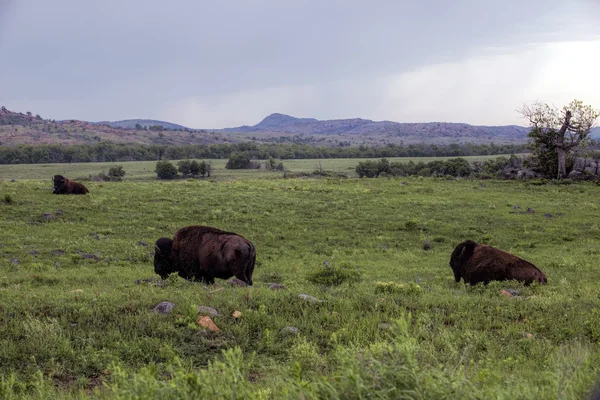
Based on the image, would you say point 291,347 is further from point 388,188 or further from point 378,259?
point 388,188

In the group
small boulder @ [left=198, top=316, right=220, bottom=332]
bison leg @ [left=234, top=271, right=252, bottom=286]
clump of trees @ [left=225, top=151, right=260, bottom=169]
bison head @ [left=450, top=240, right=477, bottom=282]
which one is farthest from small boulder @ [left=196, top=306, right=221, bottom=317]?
clump of trees @ [left=225, top=151, right=260, bottom=169]

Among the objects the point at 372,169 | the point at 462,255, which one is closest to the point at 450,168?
the point at 372,169

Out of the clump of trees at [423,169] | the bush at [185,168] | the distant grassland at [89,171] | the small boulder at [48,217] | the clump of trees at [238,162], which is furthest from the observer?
the clump of trees at [238,162]

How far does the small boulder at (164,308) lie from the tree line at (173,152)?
263 feet

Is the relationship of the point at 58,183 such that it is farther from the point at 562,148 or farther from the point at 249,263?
the point at 562,148

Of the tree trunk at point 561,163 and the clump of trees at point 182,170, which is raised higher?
the tree trunk at point 561,163

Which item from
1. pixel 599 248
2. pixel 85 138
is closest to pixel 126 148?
pixel 85 138

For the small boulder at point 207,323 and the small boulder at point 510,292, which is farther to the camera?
the small boulder at point 510,292

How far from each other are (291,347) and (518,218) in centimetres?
2271

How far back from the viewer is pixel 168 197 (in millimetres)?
29859

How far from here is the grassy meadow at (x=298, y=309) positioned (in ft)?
13.4

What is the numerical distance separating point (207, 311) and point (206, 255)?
4.43 m

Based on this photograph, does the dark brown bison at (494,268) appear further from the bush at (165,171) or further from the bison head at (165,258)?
the bush at (165,171)

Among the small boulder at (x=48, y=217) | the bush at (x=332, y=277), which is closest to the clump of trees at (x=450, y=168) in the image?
the small boulder at (x=48, y=217)
